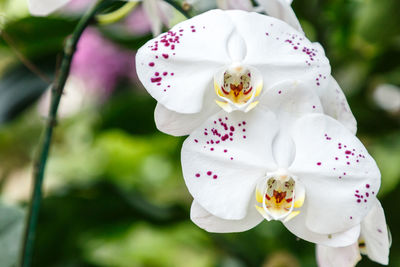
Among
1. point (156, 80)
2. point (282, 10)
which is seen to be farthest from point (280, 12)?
point (156, 80)

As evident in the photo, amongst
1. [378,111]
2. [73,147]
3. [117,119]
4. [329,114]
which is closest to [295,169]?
[329,114]

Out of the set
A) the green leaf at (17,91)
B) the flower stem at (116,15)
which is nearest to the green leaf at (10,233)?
the flower stem at (116,15)

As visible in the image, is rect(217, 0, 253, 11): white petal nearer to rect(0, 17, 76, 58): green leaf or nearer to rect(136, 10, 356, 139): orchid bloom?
rect(136, 10, 356, 139): orchid bloom

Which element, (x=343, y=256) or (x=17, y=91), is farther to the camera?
(x=17, y=91)

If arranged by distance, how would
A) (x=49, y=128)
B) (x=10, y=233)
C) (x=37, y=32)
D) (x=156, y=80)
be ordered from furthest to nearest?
1. (x=37, y=32)
2. (x=10, y=233)
3. (x=49, y=128)
4. (x=156, y=80)

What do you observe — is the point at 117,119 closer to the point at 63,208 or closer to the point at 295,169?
the point at 63,208

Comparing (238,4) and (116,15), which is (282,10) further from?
(116,15)
